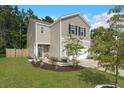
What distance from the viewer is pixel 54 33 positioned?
863 inches

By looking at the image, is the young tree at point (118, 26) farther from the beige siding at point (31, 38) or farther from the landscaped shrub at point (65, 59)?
the beige siding at point (31, 38)

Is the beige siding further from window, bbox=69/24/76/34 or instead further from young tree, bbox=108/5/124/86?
young tree, bbox=108/5/124/86

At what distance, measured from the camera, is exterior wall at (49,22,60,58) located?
69.9ft

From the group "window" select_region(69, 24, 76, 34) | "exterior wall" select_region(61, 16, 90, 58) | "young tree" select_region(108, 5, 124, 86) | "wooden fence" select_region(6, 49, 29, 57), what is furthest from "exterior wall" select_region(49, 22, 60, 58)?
"young tree" select_region(108, 5, 124, 86)

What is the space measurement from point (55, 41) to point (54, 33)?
2.68 feet

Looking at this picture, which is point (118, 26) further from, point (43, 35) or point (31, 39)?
point (31, 39)

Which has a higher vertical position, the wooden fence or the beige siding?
the beige siding

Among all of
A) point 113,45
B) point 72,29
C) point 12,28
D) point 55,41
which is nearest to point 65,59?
point 55,41

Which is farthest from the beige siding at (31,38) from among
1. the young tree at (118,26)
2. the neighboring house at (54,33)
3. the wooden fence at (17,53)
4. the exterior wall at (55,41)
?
the young tree at (118,26)

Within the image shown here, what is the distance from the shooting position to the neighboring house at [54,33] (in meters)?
21.1

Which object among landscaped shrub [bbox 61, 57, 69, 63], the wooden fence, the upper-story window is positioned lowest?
landscaped shrub [bbox 61, 57, 69, 63]

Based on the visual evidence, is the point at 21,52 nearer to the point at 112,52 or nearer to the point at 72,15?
the point at 72,15
